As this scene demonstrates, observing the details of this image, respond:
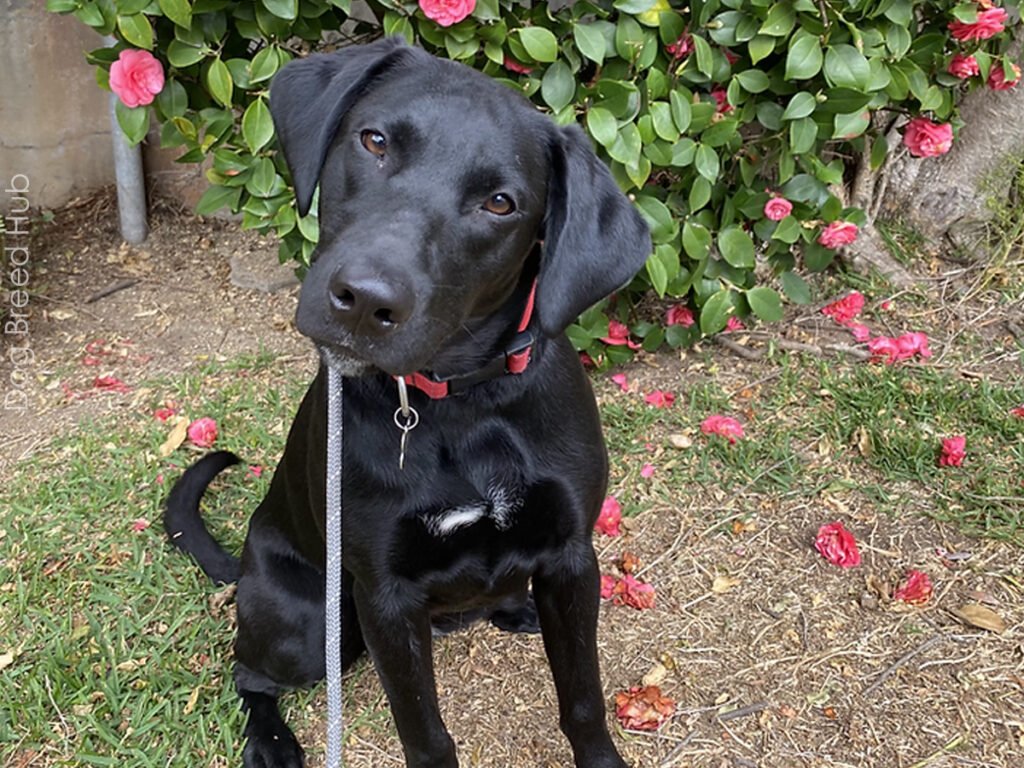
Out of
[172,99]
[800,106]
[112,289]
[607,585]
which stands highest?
[800,106]

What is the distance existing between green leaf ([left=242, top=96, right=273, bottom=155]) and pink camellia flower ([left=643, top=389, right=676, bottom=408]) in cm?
155

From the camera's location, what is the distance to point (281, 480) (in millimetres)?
2352

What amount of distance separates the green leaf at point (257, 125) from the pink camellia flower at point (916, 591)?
2189 millimetres

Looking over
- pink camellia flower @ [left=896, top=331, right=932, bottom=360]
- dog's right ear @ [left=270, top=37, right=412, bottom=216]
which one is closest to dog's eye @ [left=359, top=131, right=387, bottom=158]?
dog's right ear @ [left=270, top=37, right=412, bottom=216]

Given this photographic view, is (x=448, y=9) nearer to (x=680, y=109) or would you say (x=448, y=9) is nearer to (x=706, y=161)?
(x=680, y=109)

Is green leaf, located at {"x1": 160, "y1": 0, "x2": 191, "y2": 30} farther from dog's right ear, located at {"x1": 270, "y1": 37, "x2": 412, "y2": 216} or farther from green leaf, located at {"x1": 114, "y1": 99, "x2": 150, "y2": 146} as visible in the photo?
dog's right ear, located at {"x1": 270, "y1": 37, "x2": 412, "y2": 216}

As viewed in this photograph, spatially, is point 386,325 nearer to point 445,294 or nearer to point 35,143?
point 445,294

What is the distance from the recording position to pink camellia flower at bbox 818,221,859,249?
338 centimetres

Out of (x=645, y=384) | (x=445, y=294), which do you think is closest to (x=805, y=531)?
(x=645, y=384)

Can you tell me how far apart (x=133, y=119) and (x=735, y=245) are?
1.95 m

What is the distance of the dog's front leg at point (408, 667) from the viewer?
1943mm

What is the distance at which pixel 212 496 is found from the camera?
122 inches

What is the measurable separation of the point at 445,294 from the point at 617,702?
1.32 m

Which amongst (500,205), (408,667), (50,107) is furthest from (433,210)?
(50,107)
